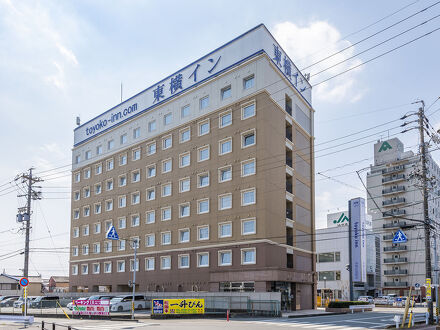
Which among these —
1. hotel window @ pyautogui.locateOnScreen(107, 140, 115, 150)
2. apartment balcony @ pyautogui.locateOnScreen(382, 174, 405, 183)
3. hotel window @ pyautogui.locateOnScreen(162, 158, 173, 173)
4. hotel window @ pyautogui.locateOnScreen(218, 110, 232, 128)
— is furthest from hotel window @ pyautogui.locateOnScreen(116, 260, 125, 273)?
apartment balcony @ pyautogui.locateOnScreen(382, 174, 405, 183)

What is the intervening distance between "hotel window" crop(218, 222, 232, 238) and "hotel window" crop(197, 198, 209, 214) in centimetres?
306

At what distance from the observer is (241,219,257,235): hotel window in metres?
48.6

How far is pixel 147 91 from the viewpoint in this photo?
217 ft

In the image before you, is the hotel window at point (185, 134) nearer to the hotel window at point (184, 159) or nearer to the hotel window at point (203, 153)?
the hotel window at point (184, 159)

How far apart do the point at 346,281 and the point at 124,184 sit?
157 ft

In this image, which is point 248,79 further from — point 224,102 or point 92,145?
point 92,145

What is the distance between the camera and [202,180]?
5609 cm

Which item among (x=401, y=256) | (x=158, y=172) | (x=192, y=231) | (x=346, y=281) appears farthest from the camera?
(x=401, y=256)

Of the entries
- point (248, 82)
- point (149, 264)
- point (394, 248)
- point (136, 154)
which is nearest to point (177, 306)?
point (149, 264)

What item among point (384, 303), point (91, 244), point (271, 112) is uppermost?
point (271, 112)

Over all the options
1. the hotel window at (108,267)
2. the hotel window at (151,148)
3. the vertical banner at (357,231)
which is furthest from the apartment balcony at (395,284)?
the hotel window at (151,148)

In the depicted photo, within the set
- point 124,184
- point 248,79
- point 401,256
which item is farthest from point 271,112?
point 401,256

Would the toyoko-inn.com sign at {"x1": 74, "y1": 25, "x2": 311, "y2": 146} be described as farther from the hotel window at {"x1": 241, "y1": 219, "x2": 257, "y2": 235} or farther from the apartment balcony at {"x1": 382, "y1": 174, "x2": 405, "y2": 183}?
the apartment balcony at {"x1": 382, "y1": 174, "x2": 405, "y2": 183}

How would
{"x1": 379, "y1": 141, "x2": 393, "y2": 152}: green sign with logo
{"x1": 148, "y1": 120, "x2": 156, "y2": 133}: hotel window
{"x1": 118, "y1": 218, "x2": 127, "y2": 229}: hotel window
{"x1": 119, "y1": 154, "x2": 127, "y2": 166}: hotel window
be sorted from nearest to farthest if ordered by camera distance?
{"x1": 148, "y1": 120, "x2": 156, "y2": 133}: hotel window < {"x1": 118, "y1": 218, "x2": 127, "y2": 229}: hotel window < {"x1": 119, "y1": 154, "x2": 127, "y2": 166}: hotel window < {"x1": 379, "y1": 141, "x2": 393, "y2": 152}: green sign with logo
